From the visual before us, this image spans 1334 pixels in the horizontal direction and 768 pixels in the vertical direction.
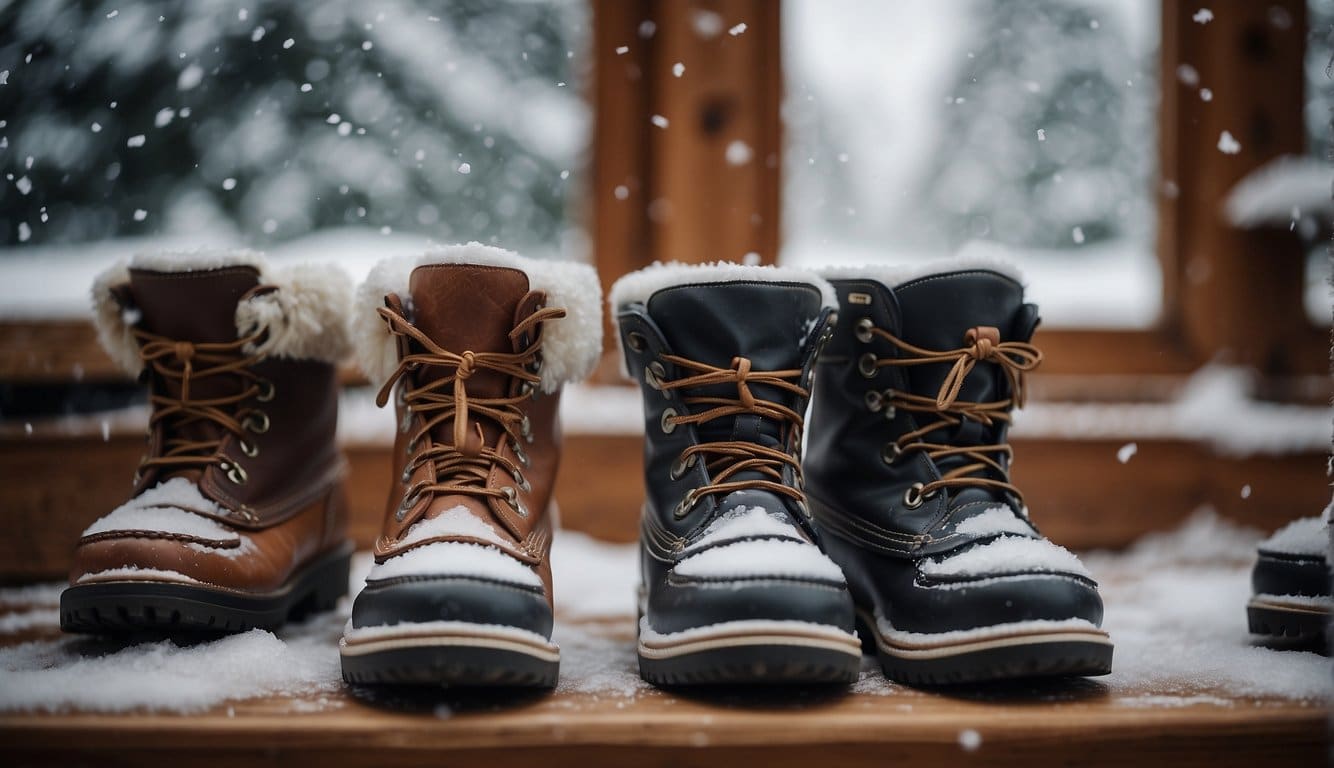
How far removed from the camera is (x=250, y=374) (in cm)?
83

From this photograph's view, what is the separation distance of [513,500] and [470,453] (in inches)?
2.2

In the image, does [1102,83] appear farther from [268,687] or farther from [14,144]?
[14,144]

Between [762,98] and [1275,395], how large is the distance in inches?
42.6

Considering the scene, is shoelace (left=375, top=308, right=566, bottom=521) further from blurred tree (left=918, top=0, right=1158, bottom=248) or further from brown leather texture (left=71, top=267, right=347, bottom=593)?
blurred tree (left=918, top=0, right=1158, bottom=248)

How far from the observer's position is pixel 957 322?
0.77 meters

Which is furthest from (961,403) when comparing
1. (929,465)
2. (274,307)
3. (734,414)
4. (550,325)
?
(274,307)

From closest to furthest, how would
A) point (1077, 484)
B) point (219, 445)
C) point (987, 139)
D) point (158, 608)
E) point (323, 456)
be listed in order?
1. point (158, 608)
2. point (219, 445)
3. point (323, 456)
4. point (1077, 484)
5. point (987, 139)

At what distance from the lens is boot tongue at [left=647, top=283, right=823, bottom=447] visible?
0.73 metres

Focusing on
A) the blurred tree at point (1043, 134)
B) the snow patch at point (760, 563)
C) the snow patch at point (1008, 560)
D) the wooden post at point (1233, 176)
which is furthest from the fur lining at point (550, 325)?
the wooden post at point (1233, 176)

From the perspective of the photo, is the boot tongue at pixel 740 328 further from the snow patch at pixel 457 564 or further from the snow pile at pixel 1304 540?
the snow pile at pixel 1304 540

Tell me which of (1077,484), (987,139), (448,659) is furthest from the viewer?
(987,139)

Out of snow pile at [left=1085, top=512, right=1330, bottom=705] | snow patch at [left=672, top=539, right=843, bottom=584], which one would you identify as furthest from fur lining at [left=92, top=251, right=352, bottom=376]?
snow pile at [left=1085, top=512, right=1330, bottom=705]

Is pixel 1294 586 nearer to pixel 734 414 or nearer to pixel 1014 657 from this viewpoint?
pixel 1014 657

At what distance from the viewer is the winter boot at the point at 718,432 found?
0.66 meters
